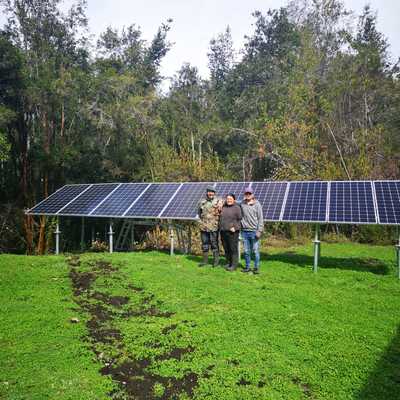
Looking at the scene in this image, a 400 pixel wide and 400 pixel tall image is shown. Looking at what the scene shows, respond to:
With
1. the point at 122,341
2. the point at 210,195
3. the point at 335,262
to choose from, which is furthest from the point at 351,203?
the point at 122,341

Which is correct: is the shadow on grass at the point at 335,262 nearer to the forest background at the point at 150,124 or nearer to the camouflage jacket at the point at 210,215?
the camouflage jacket at the point at 210,215

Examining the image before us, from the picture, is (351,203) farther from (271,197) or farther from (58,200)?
(58,200)

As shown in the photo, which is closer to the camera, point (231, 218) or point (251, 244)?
point (231, 218)

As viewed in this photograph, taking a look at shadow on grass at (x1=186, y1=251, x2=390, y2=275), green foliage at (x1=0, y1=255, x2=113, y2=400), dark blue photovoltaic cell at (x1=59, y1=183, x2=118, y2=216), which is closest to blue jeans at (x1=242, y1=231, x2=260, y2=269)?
shadow on grass at (x1=186, y1=251, x2=390, y2=275)

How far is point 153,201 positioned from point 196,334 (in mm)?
6851

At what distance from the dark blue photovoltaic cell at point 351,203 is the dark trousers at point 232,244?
7.51 feet

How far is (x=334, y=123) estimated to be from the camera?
61.8 ft

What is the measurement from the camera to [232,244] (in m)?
8.96

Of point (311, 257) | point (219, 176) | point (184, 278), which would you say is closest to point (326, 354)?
point (184, 278)

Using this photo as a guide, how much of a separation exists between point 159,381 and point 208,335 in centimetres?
124

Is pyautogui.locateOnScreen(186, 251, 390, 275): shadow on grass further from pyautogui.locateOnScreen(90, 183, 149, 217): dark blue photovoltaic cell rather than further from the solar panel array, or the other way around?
pyautogui.locateOnScreen(90, 183, 149, 217): dark blue photovoltaic cell

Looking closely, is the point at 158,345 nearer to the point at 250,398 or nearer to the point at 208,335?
the point at 208,335

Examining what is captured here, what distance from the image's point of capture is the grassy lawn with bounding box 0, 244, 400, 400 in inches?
160

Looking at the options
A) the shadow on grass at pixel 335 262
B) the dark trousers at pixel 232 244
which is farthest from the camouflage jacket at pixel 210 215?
the shadow on grass at pixel 335 262
